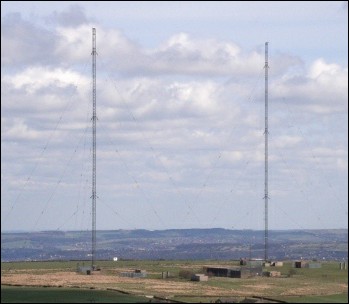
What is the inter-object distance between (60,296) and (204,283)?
2784 cm

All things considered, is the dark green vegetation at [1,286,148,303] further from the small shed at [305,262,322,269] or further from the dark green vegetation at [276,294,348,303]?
the small shed at [305,262,322,269]

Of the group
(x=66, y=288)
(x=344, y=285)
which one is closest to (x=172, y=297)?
(x=66, y=288)

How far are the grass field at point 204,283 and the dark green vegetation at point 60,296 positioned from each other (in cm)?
146

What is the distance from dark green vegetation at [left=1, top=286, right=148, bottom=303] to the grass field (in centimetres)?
146

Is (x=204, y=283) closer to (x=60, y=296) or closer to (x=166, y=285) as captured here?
(x=166, y=285)

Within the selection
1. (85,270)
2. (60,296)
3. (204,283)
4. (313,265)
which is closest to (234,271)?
(204,283)

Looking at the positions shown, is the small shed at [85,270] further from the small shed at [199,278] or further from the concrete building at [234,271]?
the small shed at [199,278]

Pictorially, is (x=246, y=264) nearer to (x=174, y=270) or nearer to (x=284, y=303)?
(x=174, y=270)

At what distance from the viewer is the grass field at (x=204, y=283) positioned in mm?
126188

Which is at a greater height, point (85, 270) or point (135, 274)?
point (85, 270)

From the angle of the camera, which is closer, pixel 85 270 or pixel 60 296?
pixel 60 296

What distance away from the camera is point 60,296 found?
121 m

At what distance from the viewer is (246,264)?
17525cm

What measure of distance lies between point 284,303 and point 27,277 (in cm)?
5062
